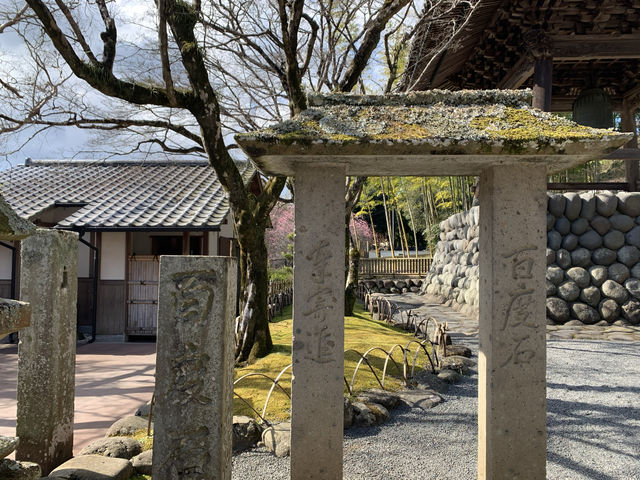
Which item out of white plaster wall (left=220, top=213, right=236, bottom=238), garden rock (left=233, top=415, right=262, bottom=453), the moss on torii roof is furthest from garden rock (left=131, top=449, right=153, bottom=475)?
white plaster wall (left=220, top=213, right=236, bottom=238)

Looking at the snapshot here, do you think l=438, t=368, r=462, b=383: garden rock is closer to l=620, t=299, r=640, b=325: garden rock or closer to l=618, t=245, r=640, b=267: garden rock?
l=620, t=299, r=640, b=325: garden rock

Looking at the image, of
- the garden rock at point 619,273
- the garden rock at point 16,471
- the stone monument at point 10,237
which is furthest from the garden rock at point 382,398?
the garden rock at point 619,273

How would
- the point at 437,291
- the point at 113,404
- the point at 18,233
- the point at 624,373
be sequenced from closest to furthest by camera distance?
the point at 18,233 < the point at 113,404 < the point at 624,373 < the point at 437,291

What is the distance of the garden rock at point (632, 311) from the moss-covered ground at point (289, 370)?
16.4ft

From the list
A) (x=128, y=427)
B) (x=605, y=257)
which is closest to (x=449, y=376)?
(x=128, y=427)

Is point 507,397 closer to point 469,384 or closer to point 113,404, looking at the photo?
point 469,384

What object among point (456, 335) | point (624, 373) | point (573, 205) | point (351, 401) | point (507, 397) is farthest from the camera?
point (573, 205)

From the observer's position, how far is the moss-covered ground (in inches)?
215

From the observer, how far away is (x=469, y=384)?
6.50 metres

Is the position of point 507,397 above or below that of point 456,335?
above

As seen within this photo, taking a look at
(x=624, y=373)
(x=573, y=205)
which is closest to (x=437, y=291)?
(x=573, y=205)

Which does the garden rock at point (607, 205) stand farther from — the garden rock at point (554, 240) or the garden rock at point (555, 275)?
the garden rock at point (555, 275)

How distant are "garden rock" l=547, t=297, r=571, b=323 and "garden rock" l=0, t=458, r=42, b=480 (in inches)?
419

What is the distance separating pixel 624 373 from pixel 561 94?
7963mm
